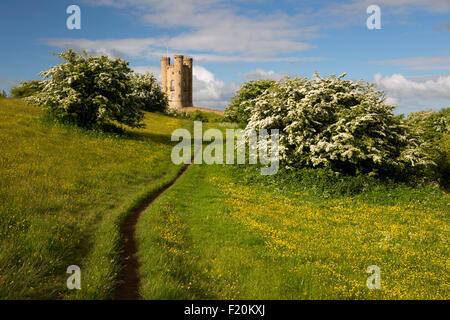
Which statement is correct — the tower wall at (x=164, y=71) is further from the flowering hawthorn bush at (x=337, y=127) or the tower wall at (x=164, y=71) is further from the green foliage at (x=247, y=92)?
the flowering hawthorn bush at (x=337, y=127)

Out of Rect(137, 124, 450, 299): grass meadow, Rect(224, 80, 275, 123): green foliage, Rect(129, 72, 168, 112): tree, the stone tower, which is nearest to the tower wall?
the stone tower

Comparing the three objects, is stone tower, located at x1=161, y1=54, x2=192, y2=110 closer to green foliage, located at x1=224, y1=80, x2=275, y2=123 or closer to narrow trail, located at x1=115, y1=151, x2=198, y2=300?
green foliage, located at x1=224, y1=80, x2=275, y2=123

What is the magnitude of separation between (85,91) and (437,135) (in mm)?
47663

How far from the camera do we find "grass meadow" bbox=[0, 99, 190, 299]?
7721mm

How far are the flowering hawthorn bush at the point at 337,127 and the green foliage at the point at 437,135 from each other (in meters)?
3.37

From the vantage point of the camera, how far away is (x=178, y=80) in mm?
117000

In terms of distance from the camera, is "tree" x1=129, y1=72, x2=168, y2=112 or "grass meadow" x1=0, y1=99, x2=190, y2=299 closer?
"grass meadow" x1=0, y1=99, x2=190, y2=299

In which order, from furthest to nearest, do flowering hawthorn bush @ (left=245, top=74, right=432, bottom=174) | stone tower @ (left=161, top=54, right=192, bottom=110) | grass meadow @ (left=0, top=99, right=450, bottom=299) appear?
stone tower @ (left=161, top=54, right=192, bottom=110), flowering hawthorn bush @ (left=245, top=74, right=432, bottom=174), grass meadow @ (left=0, top=99, right=450, bottom=299)

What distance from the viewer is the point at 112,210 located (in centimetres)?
1379

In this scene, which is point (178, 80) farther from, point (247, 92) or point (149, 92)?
point (247, 92)

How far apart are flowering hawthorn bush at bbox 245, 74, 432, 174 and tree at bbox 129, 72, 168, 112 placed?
58.3 meters

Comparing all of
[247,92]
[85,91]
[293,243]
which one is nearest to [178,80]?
[247,92]
